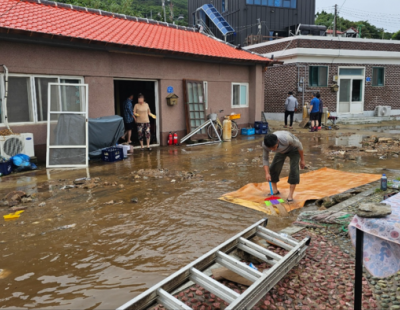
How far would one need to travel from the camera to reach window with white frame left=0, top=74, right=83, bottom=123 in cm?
875

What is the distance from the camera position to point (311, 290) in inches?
120

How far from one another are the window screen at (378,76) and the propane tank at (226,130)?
503 inches

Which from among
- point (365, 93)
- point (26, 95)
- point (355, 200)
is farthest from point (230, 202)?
point (365, 93)

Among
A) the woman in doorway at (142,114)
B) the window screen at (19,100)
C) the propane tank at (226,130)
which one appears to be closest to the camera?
the window screen at (19,100)

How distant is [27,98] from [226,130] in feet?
23.4

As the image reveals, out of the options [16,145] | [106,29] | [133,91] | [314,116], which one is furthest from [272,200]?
[314,116]

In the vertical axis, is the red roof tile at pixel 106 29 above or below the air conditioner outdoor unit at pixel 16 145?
above

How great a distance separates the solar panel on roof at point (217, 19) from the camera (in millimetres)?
26812

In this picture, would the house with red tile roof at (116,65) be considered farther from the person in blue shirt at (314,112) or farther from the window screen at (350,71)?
the window screen at (350,71)

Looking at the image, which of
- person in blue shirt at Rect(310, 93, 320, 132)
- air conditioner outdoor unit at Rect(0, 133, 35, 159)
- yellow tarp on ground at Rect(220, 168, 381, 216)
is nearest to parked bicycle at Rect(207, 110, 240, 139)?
person in blue shirt at Rect(310, 93, 320, 132)

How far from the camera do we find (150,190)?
6570mm

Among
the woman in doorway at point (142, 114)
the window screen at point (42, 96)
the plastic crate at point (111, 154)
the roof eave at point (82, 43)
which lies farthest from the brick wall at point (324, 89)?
the window screen at point (42, 96)

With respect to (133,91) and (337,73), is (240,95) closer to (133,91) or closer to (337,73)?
(133,91)

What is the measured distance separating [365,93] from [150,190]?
18781 mm
